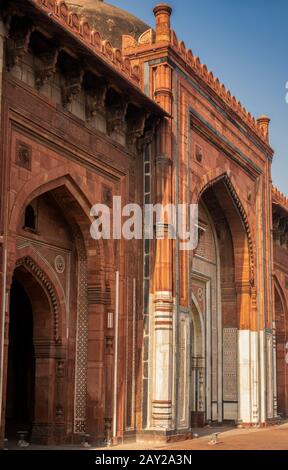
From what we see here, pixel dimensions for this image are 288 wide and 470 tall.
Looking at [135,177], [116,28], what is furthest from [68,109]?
[116,28]

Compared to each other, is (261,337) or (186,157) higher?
(186,157)

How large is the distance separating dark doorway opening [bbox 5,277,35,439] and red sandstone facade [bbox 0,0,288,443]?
2 cm

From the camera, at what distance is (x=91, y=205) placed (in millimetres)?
10328

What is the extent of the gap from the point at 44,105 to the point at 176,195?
321cm

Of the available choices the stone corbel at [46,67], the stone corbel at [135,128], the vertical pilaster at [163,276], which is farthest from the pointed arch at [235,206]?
the stone corbel at [46,67]

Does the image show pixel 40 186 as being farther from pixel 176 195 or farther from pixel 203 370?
pixel 203 370

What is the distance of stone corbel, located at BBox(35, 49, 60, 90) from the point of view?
30.5 ft

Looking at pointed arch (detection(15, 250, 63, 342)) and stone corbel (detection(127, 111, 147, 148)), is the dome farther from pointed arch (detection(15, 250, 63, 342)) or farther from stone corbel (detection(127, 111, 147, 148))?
pointed arch (detection(15, 250, 63, 342))

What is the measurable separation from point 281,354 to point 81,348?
33.4 feet

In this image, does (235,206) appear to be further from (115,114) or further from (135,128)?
(115,114)

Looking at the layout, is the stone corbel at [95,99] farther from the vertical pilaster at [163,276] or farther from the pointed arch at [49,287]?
the pointed arch at [49,287]

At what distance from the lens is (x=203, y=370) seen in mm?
14922

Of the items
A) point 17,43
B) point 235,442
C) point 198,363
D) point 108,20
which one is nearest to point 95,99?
point 17,43

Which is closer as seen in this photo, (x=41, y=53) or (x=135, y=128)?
(x=41, y=53)
